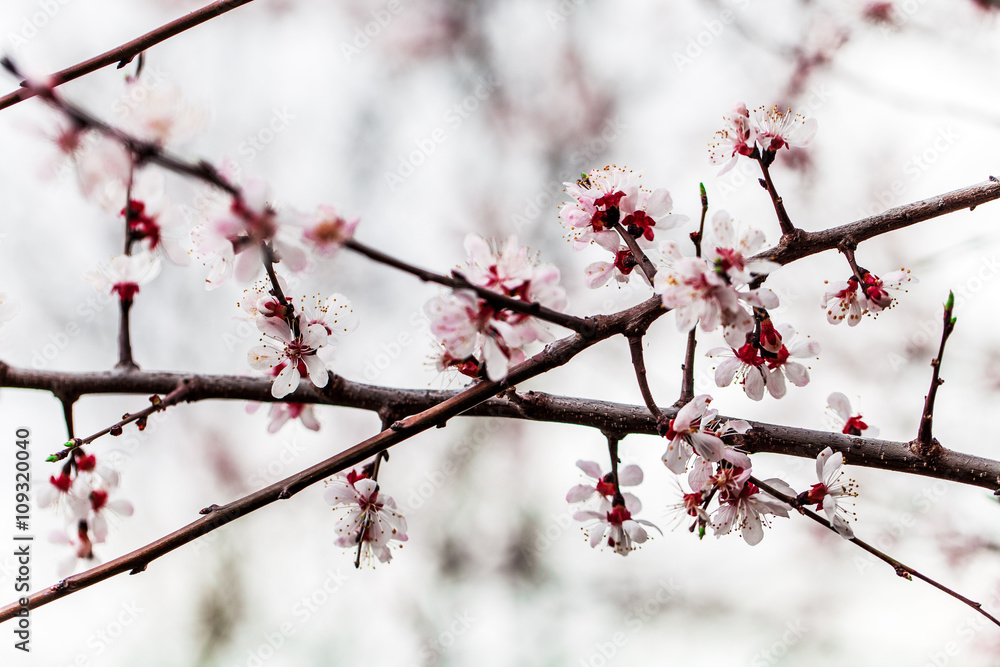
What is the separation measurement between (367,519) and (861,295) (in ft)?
1.96

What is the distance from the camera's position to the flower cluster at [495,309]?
440 millimetres

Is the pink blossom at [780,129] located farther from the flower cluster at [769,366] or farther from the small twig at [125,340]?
the small twig at [125,340]

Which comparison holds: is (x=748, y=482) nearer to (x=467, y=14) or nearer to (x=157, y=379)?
(x=157, y=379)

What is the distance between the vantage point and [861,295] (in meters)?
0.72

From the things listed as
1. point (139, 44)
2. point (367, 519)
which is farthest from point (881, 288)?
point (139, 44)

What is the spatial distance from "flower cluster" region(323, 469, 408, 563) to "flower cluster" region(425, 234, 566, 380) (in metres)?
0.29

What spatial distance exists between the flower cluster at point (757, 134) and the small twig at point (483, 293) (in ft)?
0.95

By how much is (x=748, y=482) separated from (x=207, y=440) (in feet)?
5.66

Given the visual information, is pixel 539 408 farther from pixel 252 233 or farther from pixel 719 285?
pixel 252 233

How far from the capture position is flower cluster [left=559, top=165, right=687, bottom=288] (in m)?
0.64

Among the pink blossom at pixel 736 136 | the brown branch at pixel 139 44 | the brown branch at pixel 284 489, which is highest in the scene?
the pink blossom at pixel 736 136

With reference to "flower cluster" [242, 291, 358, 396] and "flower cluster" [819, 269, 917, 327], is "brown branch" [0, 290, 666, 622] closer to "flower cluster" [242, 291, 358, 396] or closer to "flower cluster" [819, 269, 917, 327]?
"flower cluster" [242, 291, 358, 396]

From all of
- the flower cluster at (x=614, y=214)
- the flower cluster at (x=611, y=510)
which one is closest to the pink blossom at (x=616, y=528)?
the flower cluster at (x=611, y=510)

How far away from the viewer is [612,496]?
755mm
